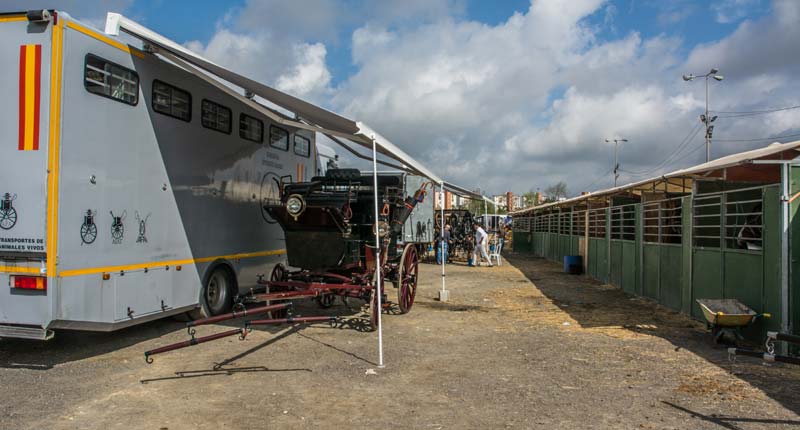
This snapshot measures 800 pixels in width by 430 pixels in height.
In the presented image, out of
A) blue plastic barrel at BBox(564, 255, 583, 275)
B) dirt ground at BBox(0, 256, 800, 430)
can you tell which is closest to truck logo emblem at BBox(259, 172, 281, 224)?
dirt ground at BBox(0, 256, 800, 430)

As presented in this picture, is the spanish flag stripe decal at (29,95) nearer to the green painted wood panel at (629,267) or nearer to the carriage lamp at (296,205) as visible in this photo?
the carriage lamp at (296,205)

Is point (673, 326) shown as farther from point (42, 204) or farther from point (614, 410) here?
point (42, 204)

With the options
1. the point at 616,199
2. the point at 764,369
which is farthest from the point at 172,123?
the point at 616,199

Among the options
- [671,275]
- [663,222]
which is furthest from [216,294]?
[663,222]

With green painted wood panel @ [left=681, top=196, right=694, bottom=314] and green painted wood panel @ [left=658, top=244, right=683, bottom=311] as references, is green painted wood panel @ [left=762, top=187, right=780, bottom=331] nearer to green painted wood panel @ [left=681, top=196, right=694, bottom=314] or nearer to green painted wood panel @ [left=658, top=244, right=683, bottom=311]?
green painted wood panel @ [left=681, top=196, right=694, bottom=314]

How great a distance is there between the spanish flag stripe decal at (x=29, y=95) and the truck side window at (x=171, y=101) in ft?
4.87

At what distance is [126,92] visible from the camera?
670 centimetres

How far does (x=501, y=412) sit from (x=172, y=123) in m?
5.59

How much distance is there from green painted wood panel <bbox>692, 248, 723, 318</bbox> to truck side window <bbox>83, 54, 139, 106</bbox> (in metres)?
8.59

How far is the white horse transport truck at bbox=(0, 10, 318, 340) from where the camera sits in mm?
5742

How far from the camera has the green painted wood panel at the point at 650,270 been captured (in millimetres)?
11221

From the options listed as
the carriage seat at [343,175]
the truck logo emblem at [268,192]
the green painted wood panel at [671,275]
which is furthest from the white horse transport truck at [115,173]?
the green painted wood panel at [671,275]

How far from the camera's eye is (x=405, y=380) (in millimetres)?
5824

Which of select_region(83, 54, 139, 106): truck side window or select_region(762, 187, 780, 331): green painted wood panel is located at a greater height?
select_region(83, 54, 139, 106): truck side window
